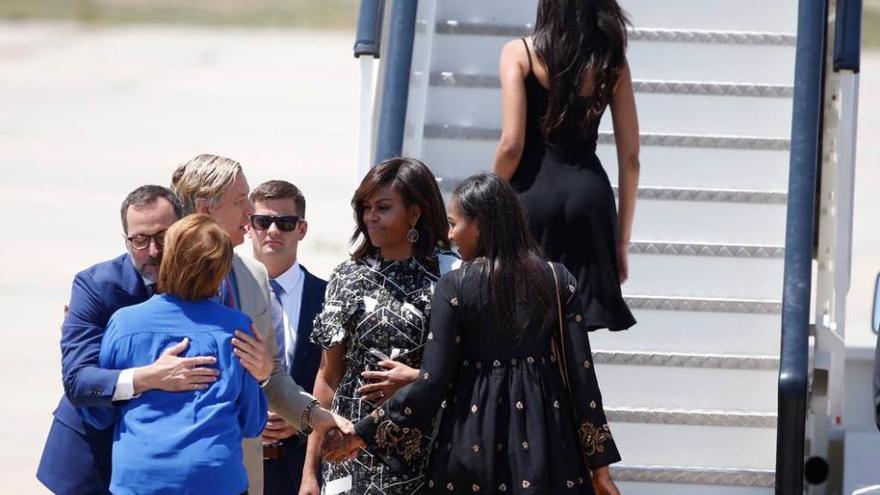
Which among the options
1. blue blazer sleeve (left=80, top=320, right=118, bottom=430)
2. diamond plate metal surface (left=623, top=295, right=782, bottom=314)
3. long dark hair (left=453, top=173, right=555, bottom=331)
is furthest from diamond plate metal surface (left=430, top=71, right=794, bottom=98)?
blue blazer sleeve (left=80, top=320, right=118, bottom=430)

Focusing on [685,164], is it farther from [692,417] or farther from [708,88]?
[692,417]

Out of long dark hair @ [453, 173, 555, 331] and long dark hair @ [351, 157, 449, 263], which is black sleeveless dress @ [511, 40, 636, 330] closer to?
long dark hair @ [351, 157, 449, 263]

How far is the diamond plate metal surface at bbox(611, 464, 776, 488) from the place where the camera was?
6.29 metres

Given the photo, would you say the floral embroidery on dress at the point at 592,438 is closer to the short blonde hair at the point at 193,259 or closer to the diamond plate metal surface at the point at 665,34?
the short blonde hair at the point at 193,259

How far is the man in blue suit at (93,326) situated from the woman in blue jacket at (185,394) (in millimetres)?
100

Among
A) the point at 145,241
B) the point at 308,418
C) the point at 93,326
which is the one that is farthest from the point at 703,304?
the point at 93,326

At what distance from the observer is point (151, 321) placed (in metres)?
4.37

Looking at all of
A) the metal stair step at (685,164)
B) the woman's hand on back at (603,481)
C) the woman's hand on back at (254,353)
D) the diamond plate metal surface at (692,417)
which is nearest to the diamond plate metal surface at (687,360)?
the diamond plate metal surface at (692,417)

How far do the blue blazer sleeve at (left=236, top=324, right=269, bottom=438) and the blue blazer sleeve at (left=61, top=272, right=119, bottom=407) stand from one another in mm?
359

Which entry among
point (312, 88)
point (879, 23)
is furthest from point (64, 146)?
point (879, 23)

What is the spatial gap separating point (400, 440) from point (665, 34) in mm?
3865

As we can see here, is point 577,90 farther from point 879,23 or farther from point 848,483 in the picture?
point 879,23

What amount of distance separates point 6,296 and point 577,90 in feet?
37.0

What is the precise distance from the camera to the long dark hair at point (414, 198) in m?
4.84
